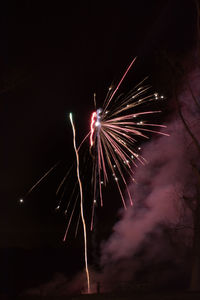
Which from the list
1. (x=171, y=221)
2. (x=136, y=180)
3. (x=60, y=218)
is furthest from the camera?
(x=60, y=218)

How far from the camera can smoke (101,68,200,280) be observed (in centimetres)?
1412

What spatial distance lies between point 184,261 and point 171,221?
170 cm

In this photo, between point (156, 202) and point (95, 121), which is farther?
point (156, 202)

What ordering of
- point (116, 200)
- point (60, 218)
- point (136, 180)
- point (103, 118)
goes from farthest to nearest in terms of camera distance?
point (60, 218)
point (116, 200)
point (136, 180)
point (103, 118)

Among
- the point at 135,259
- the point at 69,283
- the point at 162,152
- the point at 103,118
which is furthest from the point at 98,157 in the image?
the point at 69,283

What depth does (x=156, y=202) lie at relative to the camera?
15969mm

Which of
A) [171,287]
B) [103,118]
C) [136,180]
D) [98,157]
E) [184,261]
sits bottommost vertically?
[171,287]

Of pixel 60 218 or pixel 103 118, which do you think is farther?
pixel 60 218

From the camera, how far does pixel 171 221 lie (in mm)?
15266

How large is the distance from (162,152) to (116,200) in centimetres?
525

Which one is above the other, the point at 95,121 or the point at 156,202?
the point at 156,202

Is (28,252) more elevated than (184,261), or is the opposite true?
(28,252)

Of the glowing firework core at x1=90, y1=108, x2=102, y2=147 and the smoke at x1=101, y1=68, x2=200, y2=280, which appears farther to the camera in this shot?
the smoke at x1=101, y1=68, x2=200, y2=280

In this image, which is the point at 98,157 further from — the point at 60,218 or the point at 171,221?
the point at 60,218
